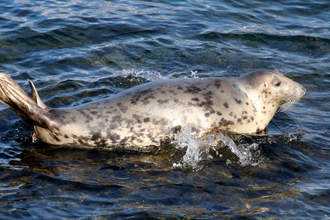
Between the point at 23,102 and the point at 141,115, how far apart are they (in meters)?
1.47

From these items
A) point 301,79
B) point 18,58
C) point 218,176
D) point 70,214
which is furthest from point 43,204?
point 301,79

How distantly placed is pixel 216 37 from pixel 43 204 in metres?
7.23

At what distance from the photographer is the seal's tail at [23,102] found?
18.2 feet

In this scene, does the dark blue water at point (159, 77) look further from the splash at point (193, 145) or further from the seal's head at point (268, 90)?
the seal's head at point (268, 90)

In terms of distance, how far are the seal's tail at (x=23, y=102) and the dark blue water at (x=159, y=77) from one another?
446 millimetres

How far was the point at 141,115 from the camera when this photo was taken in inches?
235

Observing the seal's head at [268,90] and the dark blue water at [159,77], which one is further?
the seal's head at [268,90]

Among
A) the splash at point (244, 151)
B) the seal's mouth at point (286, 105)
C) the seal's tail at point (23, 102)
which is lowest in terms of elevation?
the splash at point (244, 151)

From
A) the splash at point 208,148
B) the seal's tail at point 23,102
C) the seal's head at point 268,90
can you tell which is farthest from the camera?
the seal's head at point 268,90

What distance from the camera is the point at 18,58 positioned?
919 centimetres

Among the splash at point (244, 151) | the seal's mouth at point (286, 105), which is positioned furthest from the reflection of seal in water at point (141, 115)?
the seal's mouth at point (286, 105)

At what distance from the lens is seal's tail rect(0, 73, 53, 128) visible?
5.54 metres

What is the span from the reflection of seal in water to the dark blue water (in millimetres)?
210

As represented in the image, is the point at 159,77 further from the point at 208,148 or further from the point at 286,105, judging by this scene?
the point at 208,148
